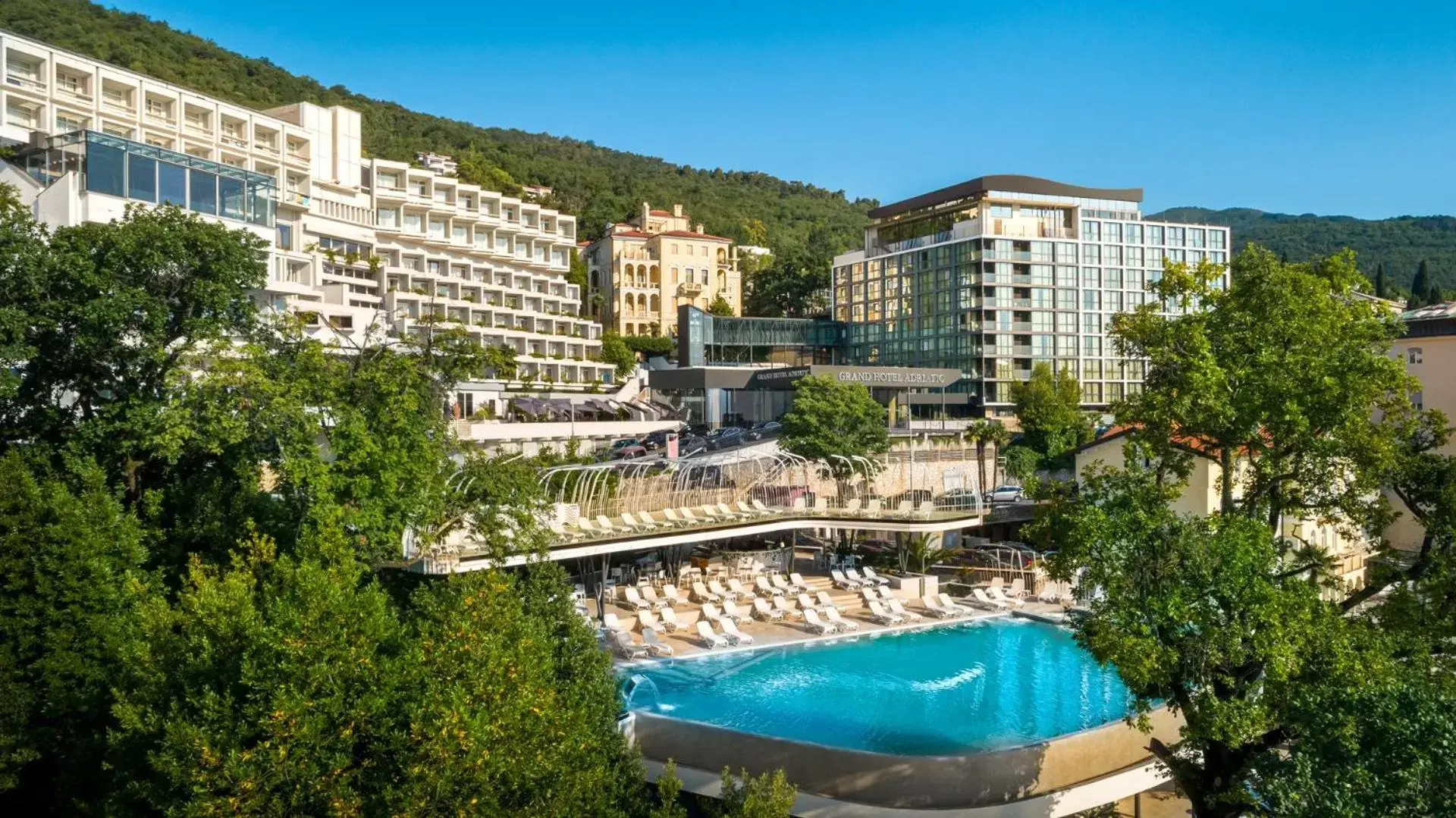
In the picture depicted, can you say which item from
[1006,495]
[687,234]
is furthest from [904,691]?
[687,234]

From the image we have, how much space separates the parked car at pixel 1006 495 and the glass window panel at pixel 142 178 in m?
30.9

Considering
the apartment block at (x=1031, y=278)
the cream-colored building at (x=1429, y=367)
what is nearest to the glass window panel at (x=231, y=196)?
the cream-colored building at (x=1429, y=367)

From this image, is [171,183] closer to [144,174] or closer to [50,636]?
[144,174]

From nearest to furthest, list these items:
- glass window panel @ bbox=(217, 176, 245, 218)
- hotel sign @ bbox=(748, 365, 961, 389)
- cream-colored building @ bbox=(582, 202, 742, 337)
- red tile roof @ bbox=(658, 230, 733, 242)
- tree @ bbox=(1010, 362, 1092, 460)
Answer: glass window panel @ bbox=(217, 176, 245, 218) → tree @ bbox=(1010, 362, 1092, 460) → hotel sign @ bbox=(748, 365, 961, 389) → cream-colored building @ bbox=(582, 202, 742, 337) → red tile roof @ bbox=(658, 230, 733, 242)

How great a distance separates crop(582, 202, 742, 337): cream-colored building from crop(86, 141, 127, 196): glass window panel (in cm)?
5398

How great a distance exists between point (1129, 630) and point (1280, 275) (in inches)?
286

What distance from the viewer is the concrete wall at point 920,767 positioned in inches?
567

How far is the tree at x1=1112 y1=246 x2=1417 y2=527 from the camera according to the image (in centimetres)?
1491

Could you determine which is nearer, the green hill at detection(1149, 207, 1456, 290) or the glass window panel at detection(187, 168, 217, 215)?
the glass window panel at detection(187, 168, 217, 215)

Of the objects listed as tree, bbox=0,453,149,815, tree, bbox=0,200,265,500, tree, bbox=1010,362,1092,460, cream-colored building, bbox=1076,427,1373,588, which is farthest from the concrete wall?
tree, bbox=1010,362,1092,460

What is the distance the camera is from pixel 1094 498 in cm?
1499

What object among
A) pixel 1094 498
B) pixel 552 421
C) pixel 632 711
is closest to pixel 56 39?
pixel 552 421

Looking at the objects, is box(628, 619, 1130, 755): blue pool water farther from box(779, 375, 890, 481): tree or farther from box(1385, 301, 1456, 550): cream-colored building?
box(779, 375, 890, 481): tree

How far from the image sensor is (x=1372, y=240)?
434ft
